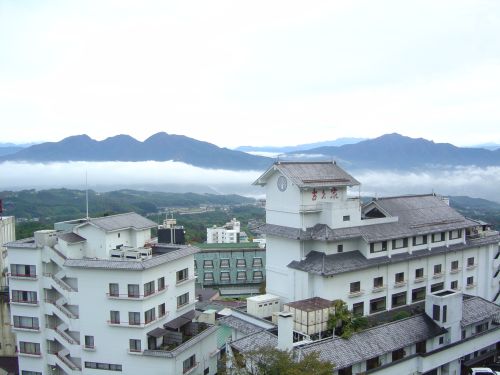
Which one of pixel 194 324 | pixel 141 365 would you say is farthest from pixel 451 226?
pixel 141 365

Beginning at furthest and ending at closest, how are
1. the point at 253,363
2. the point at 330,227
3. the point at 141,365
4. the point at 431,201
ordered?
the point at 431,201 → the point at 330,227 → the point at 141,365 → the point at 253,363

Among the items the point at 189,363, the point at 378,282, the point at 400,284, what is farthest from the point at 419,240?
the point at 189,363

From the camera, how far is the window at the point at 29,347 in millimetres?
30281

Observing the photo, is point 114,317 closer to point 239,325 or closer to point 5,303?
point 239,325

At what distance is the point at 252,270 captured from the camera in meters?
61.4

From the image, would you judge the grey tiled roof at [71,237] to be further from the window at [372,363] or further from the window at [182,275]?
the window at [372,363]

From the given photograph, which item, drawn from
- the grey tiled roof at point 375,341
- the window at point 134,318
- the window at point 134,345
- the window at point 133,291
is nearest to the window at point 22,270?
the window at point 133,291

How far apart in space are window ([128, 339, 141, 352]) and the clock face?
14012 millimetres

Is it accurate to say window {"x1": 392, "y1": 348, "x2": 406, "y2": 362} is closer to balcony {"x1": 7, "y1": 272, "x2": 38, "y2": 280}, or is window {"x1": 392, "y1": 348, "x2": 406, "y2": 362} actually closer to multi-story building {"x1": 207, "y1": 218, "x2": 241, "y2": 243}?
balcony {"x1": 7, "y1": 272, "x2": 38, "y2": 280}

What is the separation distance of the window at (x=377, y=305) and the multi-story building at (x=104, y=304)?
37.5ft

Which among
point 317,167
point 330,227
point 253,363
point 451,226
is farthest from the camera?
point 451,226

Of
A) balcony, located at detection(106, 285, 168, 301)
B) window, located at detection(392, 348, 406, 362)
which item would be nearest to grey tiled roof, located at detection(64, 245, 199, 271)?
balcony, located at detection(106, 285, 168, 301)

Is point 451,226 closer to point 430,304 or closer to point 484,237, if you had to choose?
point 484,237

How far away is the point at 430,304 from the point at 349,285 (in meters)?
5.18
